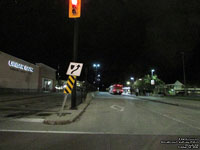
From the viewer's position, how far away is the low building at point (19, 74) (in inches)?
1395

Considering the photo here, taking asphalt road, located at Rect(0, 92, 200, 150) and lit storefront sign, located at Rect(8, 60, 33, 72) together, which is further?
lit storefront sign, located at Rect(8, 60, 33, 72)

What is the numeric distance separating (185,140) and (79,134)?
148 inches

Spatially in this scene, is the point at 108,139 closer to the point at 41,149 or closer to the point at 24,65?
the point at 41,149

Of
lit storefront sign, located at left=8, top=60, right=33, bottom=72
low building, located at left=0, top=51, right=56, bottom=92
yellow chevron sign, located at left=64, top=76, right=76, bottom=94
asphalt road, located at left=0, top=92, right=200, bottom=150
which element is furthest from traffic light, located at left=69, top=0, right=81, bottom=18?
lit storefront sign, located at left=8, top=60, right=33, bottom=72

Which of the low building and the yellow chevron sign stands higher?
the low building

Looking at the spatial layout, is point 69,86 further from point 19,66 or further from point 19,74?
point 19,74

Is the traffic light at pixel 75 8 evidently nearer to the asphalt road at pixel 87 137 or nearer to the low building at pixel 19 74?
the asphalt road at pixel 87 137

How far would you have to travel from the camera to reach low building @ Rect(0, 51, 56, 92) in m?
35.4

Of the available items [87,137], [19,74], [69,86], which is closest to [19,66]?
[19,74]

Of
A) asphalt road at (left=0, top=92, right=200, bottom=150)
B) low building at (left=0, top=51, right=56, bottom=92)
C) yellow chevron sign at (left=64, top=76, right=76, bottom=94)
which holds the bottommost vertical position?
asphalt road at (left=0, top=92, right=200, bottom=150)

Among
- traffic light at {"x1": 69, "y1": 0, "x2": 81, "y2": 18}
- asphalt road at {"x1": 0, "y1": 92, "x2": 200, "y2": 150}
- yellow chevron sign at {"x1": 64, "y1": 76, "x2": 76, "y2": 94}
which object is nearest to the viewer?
asphalt road at {"x1": 0, "y1": 92, "x2": 200, "y2": 150}

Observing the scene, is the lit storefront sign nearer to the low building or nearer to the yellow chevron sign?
the low building

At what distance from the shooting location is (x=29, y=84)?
47.2 m

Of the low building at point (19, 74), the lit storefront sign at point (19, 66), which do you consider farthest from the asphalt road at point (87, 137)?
the lit storefront sign at point (19, 66)
